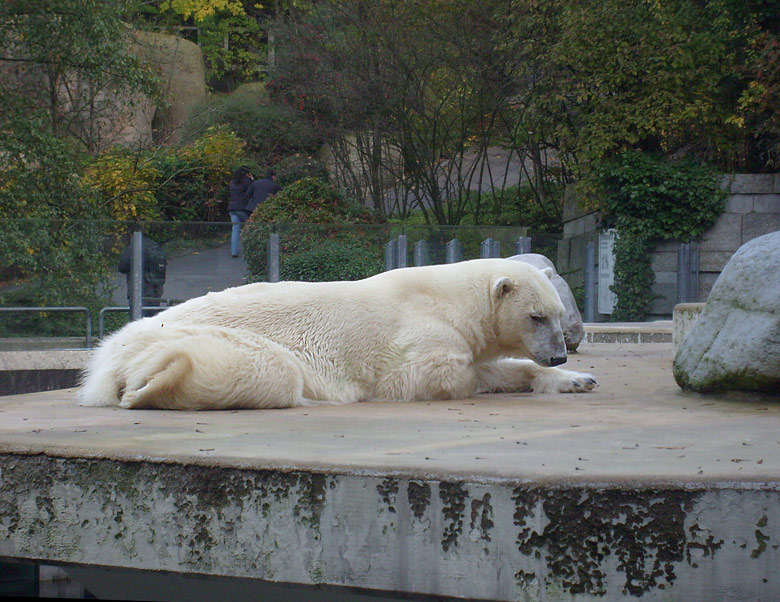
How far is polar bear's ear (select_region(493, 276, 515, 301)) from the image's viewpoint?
4.22m

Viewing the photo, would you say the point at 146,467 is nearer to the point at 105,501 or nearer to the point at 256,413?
the point at 105,501

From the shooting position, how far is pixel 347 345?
4016 mm

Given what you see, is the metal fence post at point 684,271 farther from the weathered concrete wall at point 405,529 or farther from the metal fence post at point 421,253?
the weathered concrete wall at point 405,529

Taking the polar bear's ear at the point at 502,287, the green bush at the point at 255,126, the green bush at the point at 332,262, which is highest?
the green bush at the point at 255,126

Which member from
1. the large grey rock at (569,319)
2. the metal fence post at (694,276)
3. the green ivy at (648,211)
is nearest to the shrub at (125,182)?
the green ivy at (648,211)

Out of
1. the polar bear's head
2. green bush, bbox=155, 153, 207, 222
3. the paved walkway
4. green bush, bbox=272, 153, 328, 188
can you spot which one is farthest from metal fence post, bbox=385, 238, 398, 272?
green bush, bbox=155, 153, 207, 222

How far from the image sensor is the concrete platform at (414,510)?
189 cm

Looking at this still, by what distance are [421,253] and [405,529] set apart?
33.1ft

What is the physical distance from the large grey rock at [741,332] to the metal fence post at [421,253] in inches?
310

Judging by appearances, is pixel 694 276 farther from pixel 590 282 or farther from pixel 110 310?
pixel 110 310

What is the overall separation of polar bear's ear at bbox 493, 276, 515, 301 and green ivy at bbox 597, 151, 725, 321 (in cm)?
1149

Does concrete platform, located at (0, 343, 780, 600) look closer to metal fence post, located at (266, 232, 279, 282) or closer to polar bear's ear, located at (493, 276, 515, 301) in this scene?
polar bear's ear, located at (493, 276, 515, 301)

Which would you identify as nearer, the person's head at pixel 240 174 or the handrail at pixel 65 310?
the handrail at pixel 65 310

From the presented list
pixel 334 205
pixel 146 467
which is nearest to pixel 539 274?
pixel 146 467
